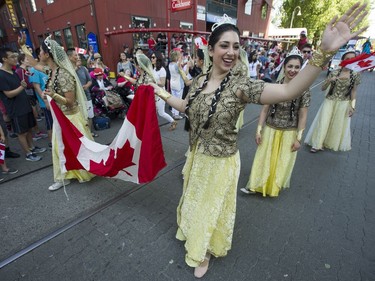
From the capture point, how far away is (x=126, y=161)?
276 centimetres

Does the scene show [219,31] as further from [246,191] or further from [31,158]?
[31,158]

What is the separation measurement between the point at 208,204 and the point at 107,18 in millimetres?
12928

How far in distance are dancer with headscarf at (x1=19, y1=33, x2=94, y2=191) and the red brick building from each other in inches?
269

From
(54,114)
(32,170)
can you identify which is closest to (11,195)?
(32,170)

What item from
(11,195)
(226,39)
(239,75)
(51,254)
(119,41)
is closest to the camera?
(226,39)

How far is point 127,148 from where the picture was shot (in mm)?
2713

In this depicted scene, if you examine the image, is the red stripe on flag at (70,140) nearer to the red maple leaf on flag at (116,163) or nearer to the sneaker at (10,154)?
the red maple leaf on flag at (116,163)

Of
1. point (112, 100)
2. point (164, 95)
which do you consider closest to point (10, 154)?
point (112, 100)

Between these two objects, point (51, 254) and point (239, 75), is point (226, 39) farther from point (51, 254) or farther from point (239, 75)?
point (51, 254)

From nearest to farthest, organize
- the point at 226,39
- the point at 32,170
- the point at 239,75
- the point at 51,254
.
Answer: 1. the point at 226,39
2. the point at 239,75
3. the point at 51,254
4. the point at 32,170

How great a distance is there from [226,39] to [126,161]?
1.88 metres

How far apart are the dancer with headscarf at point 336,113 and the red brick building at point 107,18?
6.68 metres

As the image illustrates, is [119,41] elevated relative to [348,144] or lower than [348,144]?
elevated

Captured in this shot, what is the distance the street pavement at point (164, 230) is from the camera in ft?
7.00
